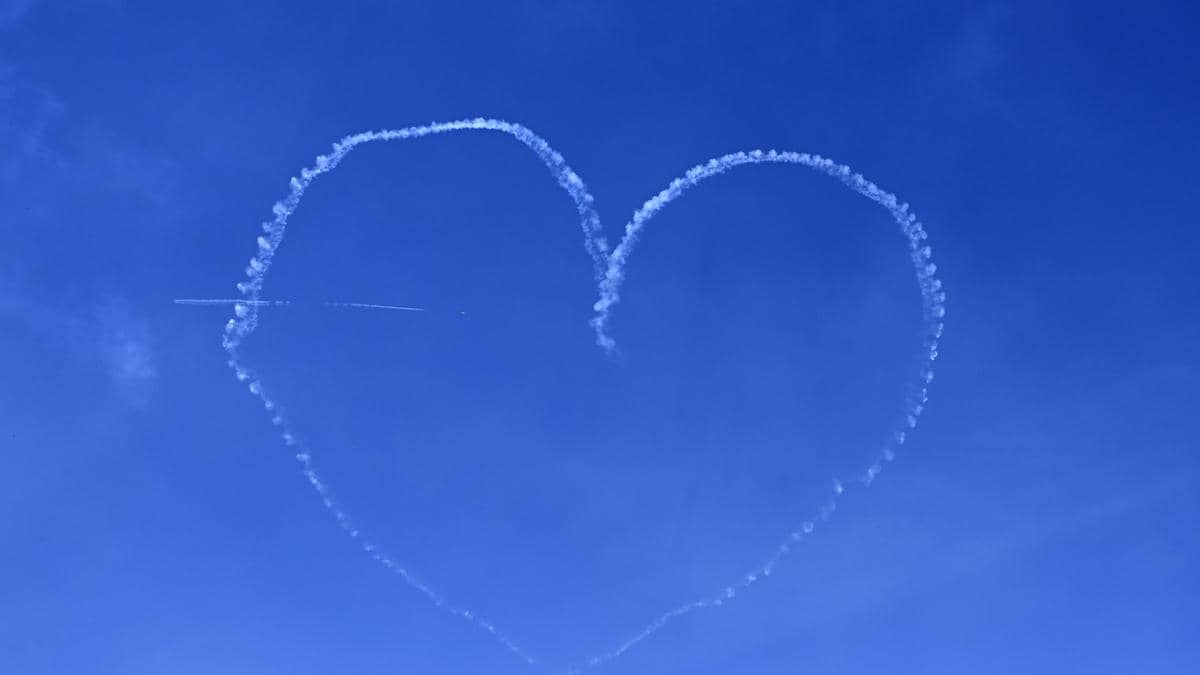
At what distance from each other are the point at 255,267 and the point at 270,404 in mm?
5018

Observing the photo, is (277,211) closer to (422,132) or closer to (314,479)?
(422,132)

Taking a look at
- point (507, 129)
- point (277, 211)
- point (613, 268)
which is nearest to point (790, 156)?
point (613, 268)

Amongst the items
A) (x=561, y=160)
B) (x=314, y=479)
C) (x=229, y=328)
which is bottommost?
(x=314, y=479)

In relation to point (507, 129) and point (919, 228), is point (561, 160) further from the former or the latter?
point (919, 228)

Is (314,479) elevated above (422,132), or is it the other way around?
(422,132)

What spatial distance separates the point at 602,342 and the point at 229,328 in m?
13.6

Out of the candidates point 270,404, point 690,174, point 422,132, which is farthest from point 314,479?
point 690,174

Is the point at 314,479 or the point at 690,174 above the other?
the point at 690,174

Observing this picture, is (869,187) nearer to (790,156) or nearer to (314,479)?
(790,156)

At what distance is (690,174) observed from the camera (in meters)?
42.2

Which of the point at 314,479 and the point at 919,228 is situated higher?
the point at 919,228

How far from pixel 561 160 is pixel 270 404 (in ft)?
45.2

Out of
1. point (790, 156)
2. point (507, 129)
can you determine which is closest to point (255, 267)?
point (507, 129)

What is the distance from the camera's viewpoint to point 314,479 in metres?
43.4
